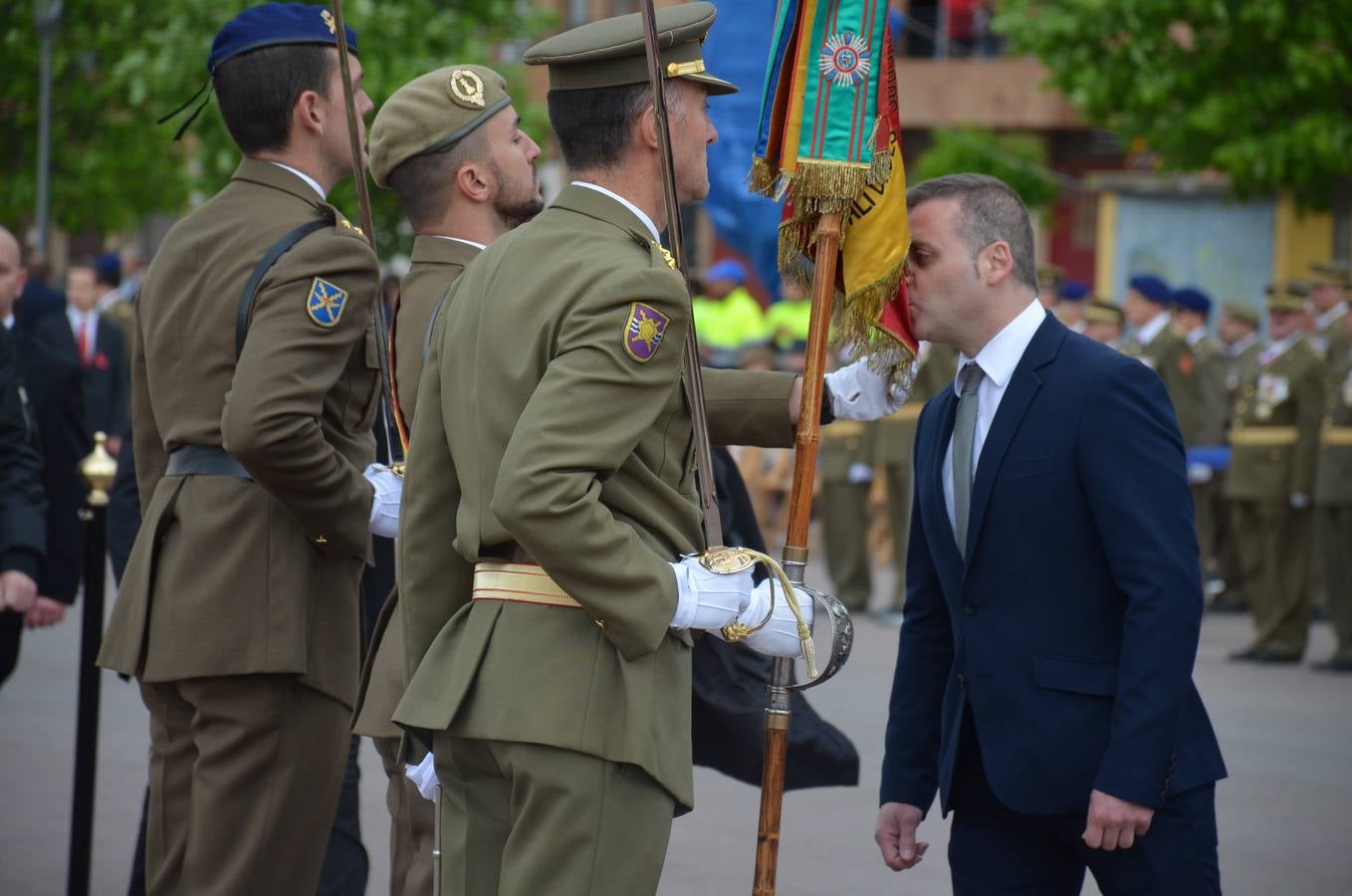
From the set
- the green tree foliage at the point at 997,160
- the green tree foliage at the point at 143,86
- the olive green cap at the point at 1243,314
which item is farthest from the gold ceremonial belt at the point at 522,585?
the green tree foliage at the point at 997,160

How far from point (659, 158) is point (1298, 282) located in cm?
1165

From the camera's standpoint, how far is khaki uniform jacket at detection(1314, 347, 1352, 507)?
36.2 feet

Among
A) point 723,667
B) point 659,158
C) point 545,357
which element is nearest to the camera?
point 545,357

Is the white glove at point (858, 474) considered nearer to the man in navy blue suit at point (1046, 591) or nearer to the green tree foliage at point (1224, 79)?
the green tree foliage at point (1224, 79)

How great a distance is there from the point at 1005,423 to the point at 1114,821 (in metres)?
0.76

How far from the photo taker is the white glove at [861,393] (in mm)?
3904

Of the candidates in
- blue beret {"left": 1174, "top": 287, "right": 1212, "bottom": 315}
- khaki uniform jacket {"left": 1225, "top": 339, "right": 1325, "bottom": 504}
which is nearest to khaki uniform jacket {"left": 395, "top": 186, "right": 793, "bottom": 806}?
khaki uniform jacket {"left": 1225, "top": 339, "right": 1325, "bottom": 504}

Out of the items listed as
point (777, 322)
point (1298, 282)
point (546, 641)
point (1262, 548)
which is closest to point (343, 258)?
point (546, 641)

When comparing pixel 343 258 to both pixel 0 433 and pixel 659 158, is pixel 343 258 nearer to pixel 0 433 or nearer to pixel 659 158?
pixel 659 158

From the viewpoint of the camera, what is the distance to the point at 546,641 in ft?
9.75

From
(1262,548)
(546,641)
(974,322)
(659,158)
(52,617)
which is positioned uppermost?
(659,158)

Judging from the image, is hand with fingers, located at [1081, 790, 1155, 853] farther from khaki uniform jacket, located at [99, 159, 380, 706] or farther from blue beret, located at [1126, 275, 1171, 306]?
blue beret, located at [1126, 275, 1171, 306]

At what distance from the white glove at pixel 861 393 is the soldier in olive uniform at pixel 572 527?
82cm

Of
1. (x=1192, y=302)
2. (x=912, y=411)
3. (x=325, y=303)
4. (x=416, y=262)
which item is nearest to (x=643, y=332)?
(x=325, y=303)
